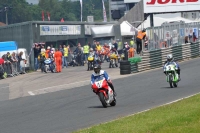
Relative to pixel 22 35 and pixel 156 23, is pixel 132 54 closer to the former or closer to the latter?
pixel 22 35

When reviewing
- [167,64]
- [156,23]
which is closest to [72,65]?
[156,23]

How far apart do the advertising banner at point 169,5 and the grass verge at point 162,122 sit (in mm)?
26417

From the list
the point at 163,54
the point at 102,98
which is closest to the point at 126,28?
the point at 163,54

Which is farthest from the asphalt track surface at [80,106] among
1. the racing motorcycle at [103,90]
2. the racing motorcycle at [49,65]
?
the racing motorcycle at [49,65]

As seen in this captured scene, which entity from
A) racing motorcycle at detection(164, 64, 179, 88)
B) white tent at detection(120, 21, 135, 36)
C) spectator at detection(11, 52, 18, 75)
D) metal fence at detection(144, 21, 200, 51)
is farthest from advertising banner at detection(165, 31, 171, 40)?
racing motorcycle at detection(164, 64, 179, 88)

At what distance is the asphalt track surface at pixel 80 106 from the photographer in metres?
13.3

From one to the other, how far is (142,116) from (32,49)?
28.9m

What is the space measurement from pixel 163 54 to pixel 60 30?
13798mm

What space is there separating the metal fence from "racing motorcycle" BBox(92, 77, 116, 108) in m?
17.1

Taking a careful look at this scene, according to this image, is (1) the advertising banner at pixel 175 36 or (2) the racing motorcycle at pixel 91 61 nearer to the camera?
(2) the racing motorcycle at pixel 91 61

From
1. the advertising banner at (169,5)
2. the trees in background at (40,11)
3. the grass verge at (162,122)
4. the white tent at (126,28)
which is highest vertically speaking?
the trees in background at (40,11)

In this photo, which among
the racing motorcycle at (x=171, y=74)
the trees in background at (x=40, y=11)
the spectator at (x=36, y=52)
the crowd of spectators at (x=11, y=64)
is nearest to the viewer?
the racing motorcycle at (x=171, y=74)

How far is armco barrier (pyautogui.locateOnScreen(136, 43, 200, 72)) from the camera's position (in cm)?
3178

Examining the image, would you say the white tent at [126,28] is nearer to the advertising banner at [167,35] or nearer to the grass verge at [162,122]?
the advertising banner at [167,35]
